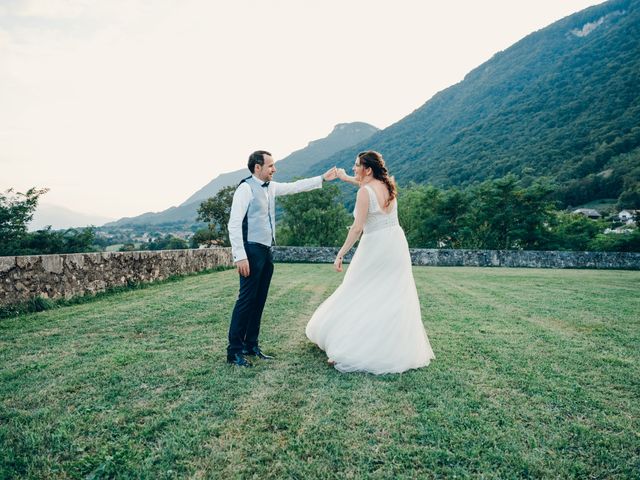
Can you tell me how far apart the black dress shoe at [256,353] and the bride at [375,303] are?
1.83ft

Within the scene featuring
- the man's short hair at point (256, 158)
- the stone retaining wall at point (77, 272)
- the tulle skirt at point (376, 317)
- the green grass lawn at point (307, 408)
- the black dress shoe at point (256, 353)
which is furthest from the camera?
the stone retaining wall at point (77, 272)

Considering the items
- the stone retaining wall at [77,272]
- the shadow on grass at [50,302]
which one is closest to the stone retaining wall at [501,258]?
the stone retaining wall at [77,272]

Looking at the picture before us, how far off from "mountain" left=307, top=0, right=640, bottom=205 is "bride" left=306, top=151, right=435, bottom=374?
4476cm

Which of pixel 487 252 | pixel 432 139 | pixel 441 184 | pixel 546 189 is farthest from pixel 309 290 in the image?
pixel 432 139

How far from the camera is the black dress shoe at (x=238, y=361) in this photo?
3607 mm

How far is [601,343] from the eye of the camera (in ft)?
14.3

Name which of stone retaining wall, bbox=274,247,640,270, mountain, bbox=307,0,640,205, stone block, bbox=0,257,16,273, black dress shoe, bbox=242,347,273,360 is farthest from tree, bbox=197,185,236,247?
mountain, bbox=307,0,640,205

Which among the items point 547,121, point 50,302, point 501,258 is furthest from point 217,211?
point 547,121

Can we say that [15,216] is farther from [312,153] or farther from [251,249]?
[312,153]

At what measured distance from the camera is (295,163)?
384 feet

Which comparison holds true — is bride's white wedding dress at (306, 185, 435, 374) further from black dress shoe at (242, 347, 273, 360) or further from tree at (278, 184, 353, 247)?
tree at (278, 184, 353, 247)

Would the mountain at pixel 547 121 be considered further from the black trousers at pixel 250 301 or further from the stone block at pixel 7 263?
the stone block at pixel 7 263

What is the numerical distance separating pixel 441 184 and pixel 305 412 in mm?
64882

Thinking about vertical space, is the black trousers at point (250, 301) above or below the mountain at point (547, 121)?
below
